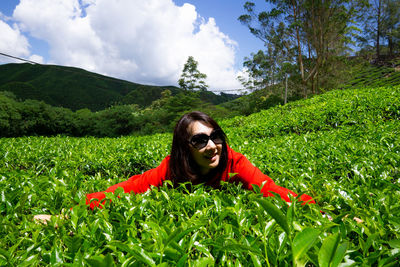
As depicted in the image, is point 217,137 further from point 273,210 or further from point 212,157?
point 273,210

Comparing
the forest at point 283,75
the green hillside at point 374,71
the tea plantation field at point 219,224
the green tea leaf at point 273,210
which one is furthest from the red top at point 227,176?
the green hillside at point 374,71

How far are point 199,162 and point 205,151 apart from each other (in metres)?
0.16

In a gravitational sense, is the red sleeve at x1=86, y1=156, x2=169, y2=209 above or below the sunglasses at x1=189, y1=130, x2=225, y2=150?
below

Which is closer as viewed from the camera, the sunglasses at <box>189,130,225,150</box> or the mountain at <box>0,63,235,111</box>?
the sunglasses at <box>189,130,225,150</box>

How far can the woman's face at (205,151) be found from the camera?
1795 millimetres

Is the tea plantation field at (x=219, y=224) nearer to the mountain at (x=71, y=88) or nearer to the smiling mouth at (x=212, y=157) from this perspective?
the smiling mouth at (x=212, y=157)

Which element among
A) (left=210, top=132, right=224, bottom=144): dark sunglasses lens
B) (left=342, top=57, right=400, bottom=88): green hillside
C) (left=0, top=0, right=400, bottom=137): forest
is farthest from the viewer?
(left=342, top=57, right=400, bottom=88): green hillside

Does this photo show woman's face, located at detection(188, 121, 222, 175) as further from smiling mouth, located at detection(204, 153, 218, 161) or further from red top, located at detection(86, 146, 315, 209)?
red top, located at detection(86, 146, 315, 209)

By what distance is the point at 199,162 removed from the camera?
1900 millimetres

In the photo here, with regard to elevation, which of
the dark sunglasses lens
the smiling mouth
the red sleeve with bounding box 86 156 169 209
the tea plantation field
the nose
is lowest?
the red sleeve with bounding box 86 156 169 209

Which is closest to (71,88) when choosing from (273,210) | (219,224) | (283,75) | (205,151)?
(283,75)

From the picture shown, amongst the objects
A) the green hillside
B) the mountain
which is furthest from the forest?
the mountain

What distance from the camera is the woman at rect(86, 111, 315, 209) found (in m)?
1.81

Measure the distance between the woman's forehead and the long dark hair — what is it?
0.07 feet
